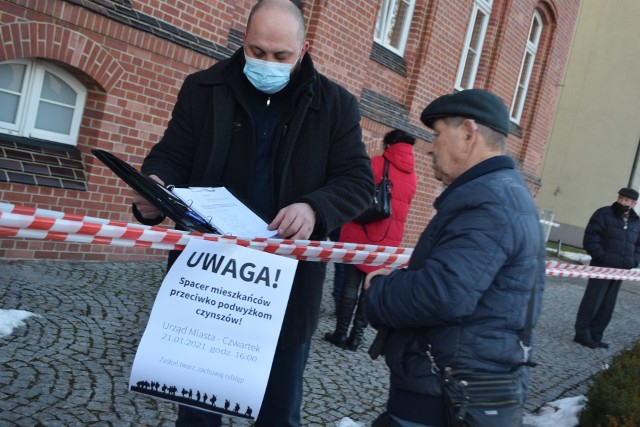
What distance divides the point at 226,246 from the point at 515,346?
0.99 metres

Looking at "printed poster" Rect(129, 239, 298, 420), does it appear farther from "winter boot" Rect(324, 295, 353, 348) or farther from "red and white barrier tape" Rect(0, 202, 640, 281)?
"winter boot" Rect(324, 295, 353, 348)

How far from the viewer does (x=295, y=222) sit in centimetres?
249

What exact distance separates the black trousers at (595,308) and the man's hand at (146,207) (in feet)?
24.0

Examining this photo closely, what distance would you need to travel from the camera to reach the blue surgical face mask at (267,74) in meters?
2.60

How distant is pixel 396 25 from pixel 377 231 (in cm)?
645

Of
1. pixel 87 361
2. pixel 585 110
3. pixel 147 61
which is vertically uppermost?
pixel 585 110

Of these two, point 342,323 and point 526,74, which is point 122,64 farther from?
point 526,74

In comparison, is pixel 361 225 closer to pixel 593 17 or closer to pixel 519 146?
pixel 519 146

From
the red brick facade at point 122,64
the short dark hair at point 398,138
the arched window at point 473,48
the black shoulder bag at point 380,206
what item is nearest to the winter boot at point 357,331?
the black shoulder bag at point 380,206

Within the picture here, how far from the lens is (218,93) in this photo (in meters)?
2.69

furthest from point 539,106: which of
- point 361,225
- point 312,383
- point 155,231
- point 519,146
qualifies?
point 155,231


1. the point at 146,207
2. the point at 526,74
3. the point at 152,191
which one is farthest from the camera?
the point at 526,74

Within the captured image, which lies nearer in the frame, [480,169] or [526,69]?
[480,169]

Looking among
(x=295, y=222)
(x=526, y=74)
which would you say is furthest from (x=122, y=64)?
(x=526, y=74)
